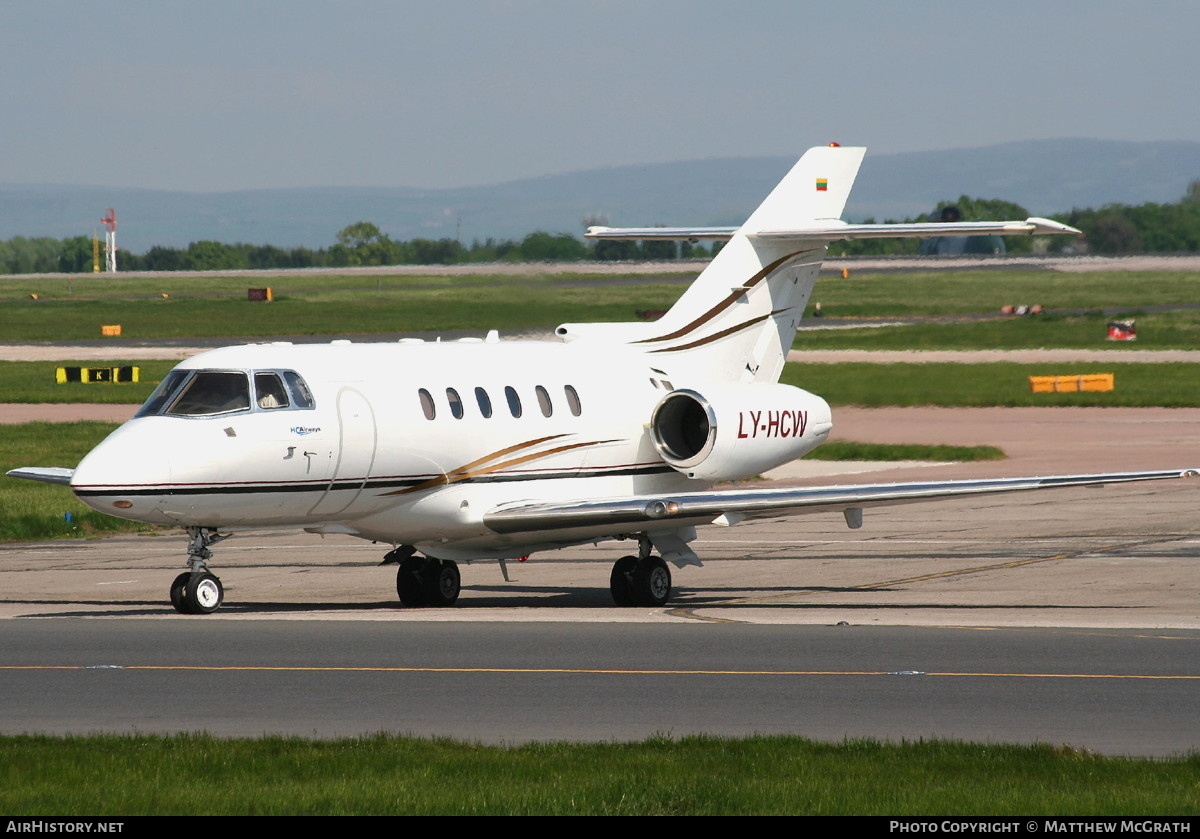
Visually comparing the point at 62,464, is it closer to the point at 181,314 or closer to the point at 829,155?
the point at 829,155

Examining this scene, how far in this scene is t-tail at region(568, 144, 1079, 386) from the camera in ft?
90.1

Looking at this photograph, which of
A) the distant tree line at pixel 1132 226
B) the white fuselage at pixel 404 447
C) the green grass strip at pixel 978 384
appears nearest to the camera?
the white fuselage at pixel 404 447

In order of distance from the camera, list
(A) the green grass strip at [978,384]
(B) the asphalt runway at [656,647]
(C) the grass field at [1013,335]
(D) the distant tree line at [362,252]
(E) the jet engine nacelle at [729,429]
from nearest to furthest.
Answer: (B) the asphalt runway at [656,647]
(E) the jet engine nacelle at [729,429]
(D) the distant tree line at [362,252]
(A) the green grass strip at [978,384]
(C) the grass field at [1013,335]

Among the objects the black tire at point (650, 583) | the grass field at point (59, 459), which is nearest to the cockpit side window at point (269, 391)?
the black tire at point (650, 583)

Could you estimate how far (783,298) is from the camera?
1120 inches

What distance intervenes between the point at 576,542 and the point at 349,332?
70.1 meters

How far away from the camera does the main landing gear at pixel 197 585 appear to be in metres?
22.1

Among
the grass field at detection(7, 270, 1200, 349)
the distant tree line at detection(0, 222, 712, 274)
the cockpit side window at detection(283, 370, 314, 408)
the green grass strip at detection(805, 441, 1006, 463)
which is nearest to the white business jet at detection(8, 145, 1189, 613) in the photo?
the cockpit side window at detection(283, 370, 314, 408)

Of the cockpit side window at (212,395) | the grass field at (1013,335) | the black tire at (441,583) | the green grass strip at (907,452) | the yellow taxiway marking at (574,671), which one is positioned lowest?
the green grass strip at (907,452)

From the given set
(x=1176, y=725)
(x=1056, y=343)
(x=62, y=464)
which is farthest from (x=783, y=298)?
(x=1056, y=343)

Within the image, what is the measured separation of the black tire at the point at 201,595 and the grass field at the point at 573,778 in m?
8.25

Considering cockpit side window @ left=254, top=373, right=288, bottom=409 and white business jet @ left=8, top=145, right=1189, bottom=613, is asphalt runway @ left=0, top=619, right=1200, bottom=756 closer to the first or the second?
white business jet @ left=8, top=145, right=1189, bottom=613

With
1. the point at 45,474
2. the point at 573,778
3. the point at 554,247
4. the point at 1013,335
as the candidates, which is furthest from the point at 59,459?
the point at 1013,335

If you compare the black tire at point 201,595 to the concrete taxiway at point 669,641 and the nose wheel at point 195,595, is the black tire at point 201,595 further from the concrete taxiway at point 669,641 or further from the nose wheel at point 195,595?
the concrete taxiway at point 669,641
